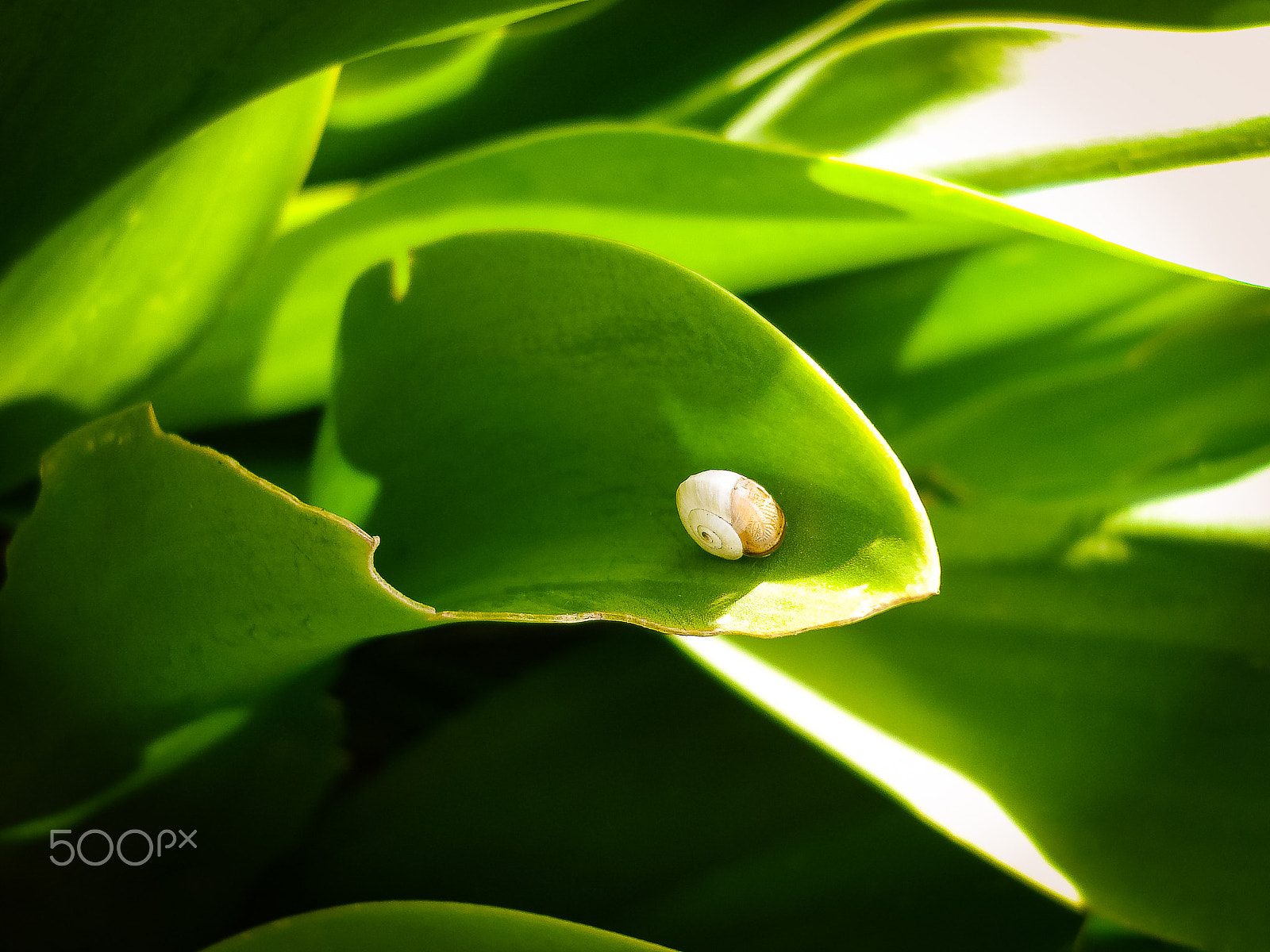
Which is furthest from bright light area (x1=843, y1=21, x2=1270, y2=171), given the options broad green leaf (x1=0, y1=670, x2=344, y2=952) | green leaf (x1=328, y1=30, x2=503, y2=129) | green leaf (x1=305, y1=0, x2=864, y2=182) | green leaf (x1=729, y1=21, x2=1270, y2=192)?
broad green leaf (x1=0, y1=670, x2=344, y2=952)

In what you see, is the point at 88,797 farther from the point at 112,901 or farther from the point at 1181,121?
the point at 1181,121

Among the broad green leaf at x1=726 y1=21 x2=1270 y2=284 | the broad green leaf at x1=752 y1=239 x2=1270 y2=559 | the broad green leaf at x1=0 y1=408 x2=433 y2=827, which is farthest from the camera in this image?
the broad green leaf at x1=752 y1=239 x2=1270 y2=559

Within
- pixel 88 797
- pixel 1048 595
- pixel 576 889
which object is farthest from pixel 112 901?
pixel 1048 595

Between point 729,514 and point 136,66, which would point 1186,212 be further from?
point 136,66

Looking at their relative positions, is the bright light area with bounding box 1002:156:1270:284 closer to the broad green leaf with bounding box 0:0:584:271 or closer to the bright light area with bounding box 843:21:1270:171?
the bright light area with bounding box 843:21:1270:171

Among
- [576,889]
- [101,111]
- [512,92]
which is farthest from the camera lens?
[512,92]

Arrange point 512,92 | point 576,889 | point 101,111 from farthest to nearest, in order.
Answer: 1. point 512,92
2. point 576,889
3. point 101,111

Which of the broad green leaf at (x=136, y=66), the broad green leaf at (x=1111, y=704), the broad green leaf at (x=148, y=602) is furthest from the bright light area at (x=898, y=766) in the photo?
the broad green leaf at (x=136, y=66)
